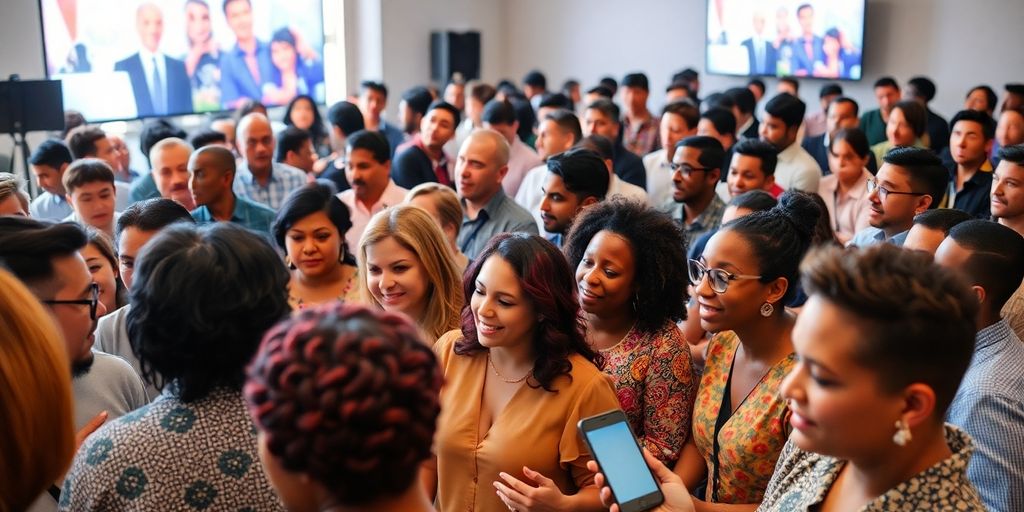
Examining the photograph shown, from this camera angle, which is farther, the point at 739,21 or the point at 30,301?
the point at 739,21

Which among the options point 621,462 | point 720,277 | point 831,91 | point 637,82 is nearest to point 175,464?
point 621,462

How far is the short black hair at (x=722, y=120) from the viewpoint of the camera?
22.9 ft

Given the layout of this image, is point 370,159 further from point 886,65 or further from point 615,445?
point 886,65

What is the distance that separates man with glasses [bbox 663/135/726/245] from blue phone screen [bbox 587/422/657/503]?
9.47 ft

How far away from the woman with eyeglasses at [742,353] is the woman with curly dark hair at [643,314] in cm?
8

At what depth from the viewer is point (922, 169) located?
13.6 feet

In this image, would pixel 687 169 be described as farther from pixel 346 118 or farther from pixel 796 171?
pixel 346 118

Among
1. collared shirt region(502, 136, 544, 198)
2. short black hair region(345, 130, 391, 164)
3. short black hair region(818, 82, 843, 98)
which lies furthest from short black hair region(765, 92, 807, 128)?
short black hair region(818, 82, 843, 98)

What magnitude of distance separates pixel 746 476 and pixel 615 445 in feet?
1.55

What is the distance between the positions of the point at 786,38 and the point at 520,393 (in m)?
10.1

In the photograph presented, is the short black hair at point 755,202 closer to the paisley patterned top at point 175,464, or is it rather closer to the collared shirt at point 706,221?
the collared shirt at point 706,221

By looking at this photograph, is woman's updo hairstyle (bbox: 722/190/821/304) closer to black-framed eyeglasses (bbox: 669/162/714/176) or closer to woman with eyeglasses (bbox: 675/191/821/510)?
woman with eyeglasses (bbox: 675/191/821/510)

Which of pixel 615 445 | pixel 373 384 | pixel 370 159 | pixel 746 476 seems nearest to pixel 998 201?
pixel 746 476

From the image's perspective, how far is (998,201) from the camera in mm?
4238
